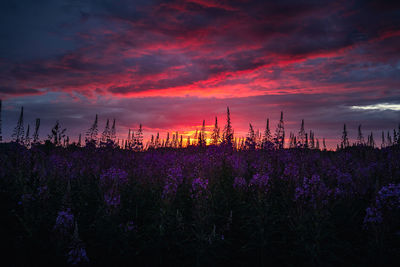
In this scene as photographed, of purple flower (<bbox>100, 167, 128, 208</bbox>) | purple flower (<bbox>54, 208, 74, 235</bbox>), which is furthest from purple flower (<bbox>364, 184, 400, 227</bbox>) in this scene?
purple flower (<bbox>54, 208, 74, 235</bbox>)

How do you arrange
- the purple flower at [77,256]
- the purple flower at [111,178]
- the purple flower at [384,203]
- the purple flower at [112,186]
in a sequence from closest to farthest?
the purple flower at [77,256] < the purple flower at [384,203] < the purple flower at [112,186] < the purple flower at [111,178]

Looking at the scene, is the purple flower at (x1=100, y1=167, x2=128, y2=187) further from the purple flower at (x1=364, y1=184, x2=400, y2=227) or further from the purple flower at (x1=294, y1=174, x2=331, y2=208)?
the purple flower at (x1=364, y1=184, x2=400, y2=227)

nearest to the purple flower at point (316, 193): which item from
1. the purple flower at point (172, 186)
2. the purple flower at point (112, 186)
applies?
the purple flower at point (172, 186)

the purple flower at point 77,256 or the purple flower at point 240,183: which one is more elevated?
the purple flower at point 240,183

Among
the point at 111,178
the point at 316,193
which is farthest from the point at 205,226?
the point at 111,178

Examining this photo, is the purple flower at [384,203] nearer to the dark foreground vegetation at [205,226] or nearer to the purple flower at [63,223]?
the dark foreground vegetation at [205,226]

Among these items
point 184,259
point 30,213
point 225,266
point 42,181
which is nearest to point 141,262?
point 184,259

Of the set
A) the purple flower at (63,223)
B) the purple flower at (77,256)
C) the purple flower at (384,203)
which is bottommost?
the purple flower at (77,256)

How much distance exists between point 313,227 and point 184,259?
2.77 m

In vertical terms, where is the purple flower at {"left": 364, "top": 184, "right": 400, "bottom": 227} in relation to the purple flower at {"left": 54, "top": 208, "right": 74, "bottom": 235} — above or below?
above

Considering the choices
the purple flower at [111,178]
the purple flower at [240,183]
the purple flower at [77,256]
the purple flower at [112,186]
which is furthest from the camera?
the purple flower at [240,183]

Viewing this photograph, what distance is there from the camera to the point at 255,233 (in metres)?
5.42

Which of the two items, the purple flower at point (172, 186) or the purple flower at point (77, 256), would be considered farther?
the purple flower at point (172, 186)

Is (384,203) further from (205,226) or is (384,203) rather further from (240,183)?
(205,226)
